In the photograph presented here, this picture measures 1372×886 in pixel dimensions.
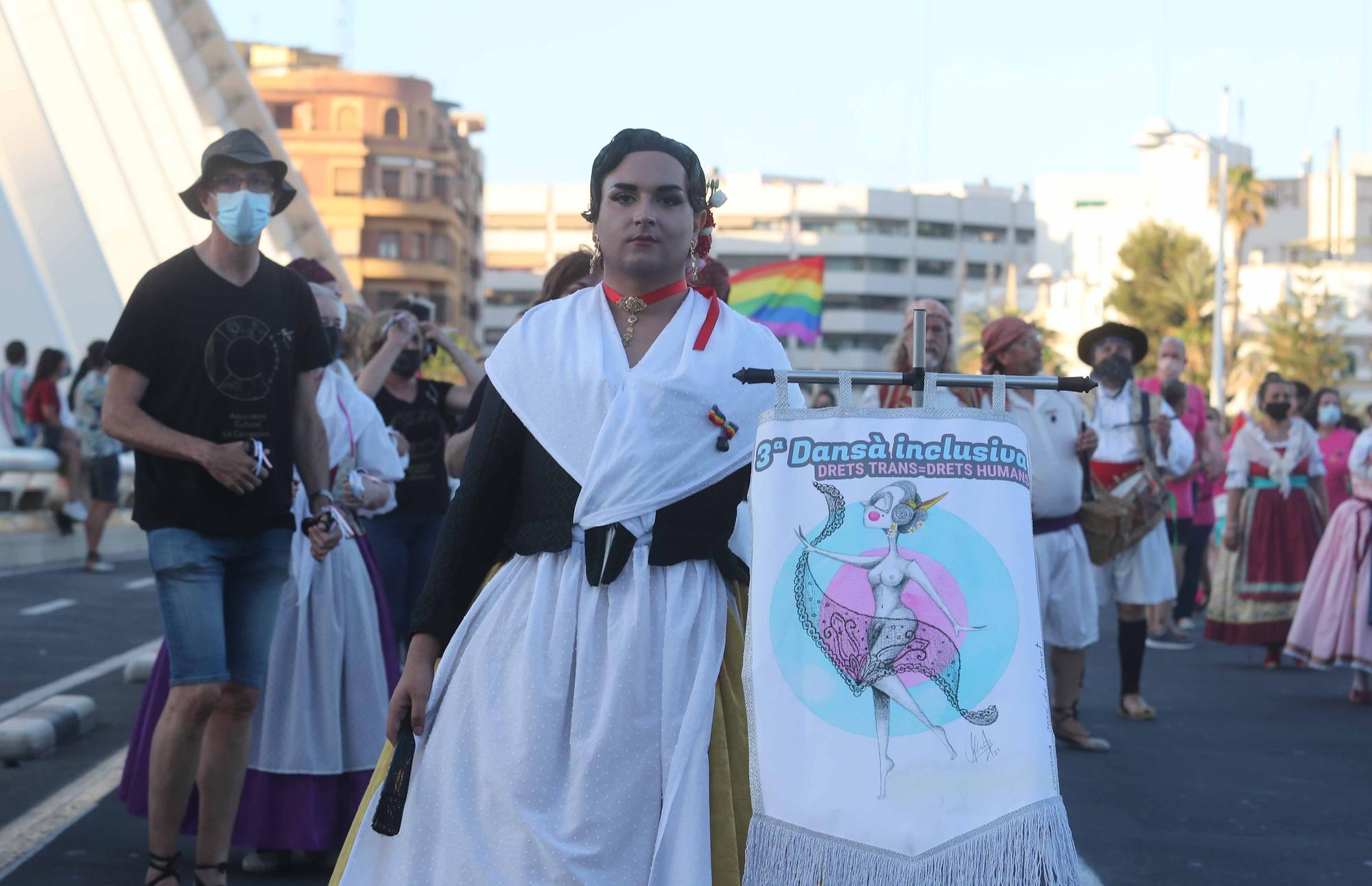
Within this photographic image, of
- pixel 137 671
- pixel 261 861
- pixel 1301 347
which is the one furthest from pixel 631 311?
pixel 1301 347

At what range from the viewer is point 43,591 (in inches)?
654

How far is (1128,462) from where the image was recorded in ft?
37.0

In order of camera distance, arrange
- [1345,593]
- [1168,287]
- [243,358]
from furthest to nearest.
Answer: [1168,287], [1345,593], [243,358]

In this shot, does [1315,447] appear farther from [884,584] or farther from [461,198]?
[461,198]

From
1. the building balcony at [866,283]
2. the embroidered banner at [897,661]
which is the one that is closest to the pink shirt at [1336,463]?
the embroidered banner at [897,661]

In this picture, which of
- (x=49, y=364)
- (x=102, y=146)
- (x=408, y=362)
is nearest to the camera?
(x=408, y=362)

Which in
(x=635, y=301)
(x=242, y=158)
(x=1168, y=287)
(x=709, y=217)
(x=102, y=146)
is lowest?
(x=635, y=301)

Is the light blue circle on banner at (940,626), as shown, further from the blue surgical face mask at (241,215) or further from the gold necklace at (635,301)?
the blue surgical face mask at (241,215)

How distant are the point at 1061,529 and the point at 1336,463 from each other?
888 cm

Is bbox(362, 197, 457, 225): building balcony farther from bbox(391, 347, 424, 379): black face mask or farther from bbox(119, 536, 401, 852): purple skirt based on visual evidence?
bbox(119, 536, 401, 852): purple skirt

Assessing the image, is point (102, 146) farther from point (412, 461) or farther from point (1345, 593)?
point (412, 461)

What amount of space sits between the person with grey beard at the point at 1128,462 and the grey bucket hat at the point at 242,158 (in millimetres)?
5387

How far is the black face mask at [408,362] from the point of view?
30.2 ft

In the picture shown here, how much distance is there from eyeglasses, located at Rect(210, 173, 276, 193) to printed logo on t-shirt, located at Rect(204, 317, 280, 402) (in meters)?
0.41
